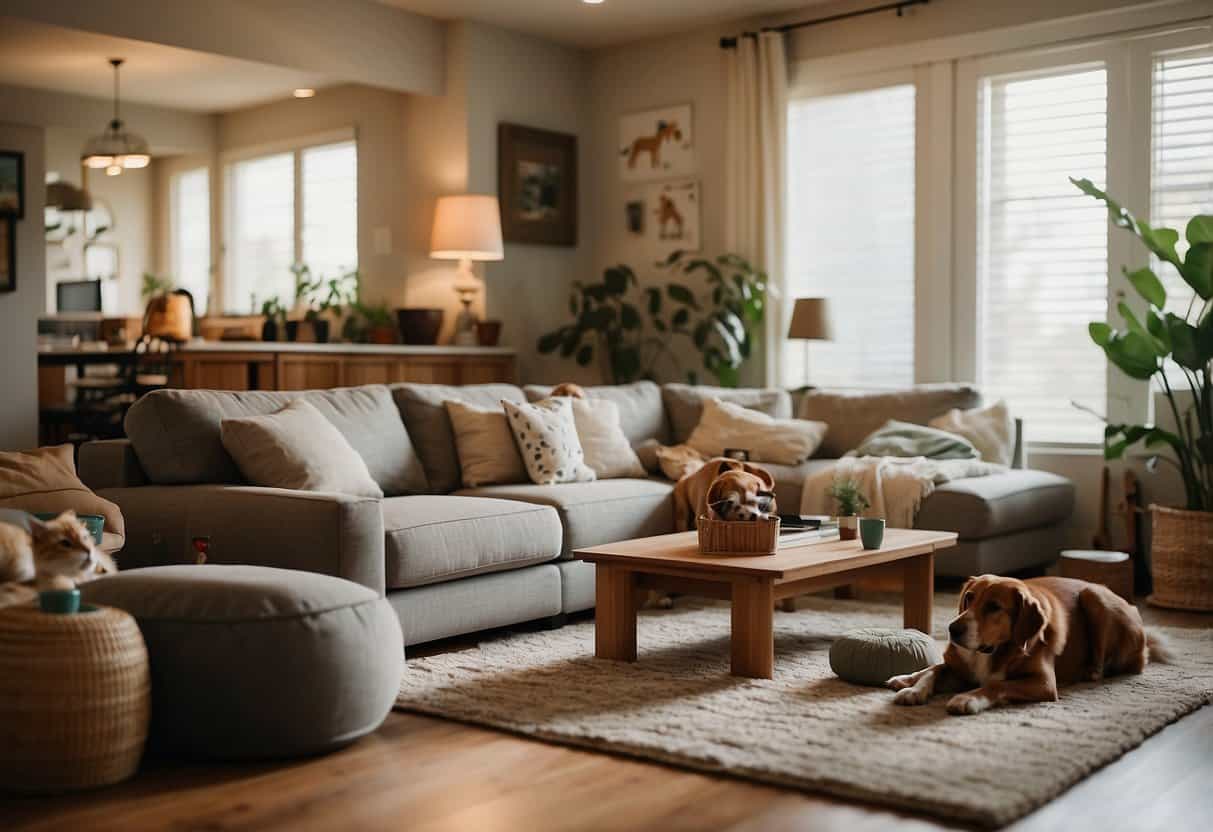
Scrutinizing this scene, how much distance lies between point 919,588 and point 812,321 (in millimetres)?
2253

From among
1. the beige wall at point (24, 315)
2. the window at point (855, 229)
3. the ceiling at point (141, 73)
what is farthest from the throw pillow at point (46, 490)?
the beige wall at point (24, 315)

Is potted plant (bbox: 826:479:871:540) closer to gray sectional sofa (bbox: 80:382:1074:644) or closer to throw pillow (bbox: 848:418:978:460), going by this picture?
gray sectional sofa (bbox: 80:382:1074:644)

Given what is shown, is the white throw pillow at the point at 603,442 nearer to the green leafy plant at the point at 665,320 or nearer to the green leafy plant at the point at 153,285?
the green leafy plant at the point at 665,320

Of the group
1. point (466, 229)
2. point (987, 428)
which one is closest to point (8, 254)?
point (466, 229)

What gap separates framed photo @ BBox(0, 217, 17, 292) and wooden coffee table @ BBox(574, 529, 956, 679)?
16.2ft

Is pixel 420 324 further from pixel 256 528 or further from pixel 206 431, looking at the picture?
pixel 256 528

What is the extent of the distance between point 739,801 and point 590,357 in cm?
471

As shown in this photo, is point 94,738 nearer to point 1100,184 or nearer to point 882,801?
point 882,801

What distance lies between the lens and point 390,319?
7.19m

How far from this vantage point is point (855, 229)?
21.6 feet

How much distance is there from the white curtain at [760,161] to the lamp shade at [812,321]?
0.50m

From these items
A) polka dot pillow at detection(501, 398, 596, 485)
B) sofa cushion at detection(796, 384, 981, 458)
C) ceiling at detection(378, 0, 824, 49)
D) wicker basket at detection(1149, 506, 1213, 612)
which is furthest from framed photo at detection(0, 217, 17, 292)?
wicker basket at detection(1149, 506, 1213, 612)

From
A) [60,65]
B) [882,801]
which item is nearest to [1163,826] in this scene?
[882,801]

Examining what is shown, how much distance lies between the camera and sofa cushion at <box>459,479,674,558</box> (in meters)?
4.47
